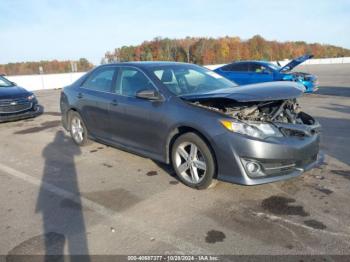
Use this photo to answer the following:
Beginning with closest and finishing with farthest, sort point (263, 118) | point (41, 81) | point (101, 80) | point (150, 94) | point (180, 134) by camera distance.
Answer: point (263, 118)
point (180, 134)
point (150, 94)
point (101, 80)
point (41, 81)

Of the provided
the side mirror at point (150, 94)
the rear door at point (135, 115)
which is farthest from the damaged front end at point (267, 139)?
the rear door at point (135, 115)

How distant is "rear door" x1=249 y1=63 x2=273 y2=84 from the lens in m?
13.0

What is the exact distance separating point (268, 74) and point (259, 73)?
0.39m

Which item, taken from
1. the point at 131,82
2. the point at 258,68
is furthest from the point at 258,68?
the point at 131,82

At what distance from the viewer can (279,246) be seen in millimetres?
2953

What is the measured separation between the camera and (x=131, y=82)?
5.13 meters

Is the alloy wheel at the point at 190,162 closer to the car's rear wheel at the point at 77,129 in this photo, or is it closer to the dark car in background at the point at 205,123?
the dark car in background at the point at 205,123

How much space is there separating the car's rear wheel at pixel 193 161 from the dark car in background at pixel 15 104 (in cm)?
655

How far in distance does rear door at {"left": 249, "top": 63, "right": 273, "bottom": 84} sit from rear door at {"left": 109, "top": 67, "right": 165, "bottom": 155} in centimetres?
895

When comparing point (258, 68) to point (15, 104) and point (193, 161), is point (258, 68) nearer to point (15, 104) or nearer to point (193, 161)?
point (15, 104)

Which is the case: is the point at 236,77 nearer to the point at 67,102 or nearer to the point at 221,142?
the point at 67,102

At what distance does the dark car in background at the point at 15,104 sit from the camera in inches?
356

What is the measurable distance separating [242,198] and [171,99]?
156 centimetres

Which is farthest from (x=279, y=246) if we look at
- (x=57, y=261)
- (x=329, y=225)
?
(x=57, y=261)
